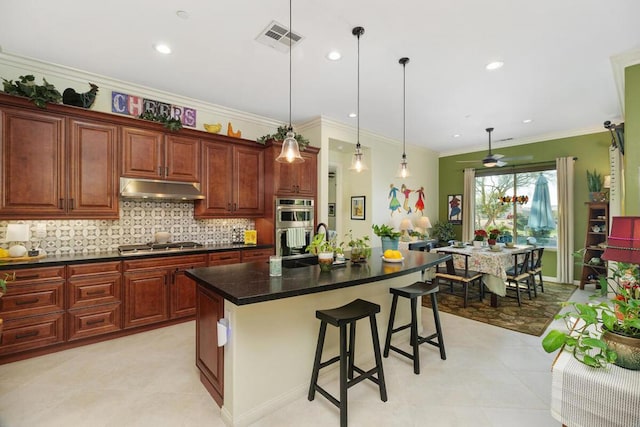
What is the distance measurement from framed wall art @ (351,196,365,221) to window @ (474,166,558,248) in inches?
106

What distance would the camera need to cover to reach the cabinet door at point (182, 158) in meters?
3.71

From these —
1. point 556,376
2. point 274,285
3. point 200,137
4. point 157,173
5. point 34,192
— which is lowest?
point 556,376

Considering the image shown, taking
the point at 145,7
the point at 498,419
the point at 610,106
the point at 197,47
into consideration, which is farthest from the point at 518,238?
the point at 145,7

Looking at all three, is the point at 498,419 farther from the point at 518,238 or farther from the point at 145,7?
the point at 518,238

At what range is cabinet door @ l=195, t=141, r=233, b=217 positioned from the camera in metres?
4.03

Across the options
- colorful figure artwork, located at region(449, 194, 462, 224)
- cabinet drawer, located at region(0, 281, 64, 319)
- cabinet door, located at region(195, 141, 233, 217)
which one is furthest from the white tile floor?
colorful figure artwork, located at region(449, 194, 462, 224)

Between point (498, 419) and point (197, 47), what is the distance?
4061mm

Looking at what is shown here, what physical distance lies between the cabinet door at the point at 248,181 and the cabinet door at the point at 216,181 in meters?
0.09

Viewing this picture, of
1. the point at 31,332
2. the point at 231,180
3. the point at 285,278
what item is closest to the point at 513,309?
the point at 285,278

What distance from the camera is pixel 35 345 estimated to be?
8.94 ft

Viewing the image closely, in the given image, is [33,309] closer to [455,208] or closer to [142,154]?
[142,154]

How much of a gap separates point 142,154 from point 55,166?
32.5 inches

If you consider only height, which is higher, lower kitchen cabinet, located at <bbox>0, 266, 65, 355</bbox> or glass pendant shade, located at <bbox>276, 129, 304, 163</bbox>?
glass pendant shade, located at <bbox>276, 129, 304, 163</bbox>

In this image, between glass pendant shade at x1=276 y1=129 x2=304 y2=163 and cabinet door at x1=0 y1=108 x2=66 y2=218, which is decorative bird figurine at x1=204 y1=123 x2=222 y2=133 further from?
glass pendant shade at x1=276 y1=129 x2=304 y2=163
